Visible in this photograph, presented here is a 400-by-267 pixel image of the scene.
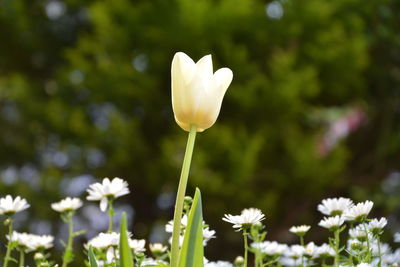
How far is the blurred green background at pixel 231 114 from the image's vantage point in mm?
3730

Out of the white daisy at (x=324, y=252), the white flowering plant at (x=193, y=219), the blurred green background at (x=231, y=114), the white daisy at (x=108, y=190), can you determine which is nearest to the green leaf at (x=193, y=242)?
the white flowering plant at (x=193, y=219)

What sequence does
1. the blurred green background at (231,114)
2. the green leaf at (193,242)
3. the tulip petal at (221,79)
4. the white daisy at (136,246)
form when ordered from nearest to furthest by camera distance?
the green leaf at (193,242)
the tulip petal at (221,79)
the white daisy at (136,246)
the blurred green background at (231,114)

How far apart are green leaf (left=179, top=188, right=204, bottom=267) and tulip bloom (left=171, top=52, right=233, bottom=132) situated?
4.7 inches

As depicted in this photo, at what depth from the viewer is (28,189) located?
394cm

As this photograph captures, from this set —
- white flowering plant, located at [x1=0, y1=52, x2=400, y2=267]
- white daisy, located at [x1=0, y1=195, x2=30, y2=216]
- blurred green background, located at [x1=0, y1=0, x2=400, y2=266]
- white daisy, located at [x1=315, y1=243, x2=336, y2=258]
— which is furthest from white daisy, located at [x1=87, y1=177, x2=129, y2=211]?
blurred green background, located at [x1=0, y1=0, x2=400, y2=266]

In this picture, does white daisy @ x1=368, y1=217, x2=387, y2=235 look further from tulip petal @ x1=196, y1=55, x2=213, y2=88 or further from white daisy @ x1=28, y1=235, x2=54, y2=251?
white daisy @ x1=28, y1=235, x2=54, y2=251

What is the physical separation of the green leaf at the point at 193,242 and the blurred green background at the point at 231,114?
280 cm

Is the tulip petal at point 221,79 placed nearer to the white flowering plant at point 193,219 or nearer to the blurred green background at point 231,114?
the white flowering plant at point 193,219

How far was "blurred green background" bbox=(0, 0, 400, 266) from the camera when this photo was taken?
3730 millimetres

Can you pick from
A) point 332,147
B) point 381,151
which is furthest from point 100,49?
point 381,151

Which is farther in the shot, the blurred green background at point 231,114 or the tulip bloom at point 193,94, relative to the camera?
the blurred green background at point 231,114

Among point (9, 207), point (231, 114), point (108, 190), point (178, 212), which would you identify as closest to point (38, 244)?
point (9, 207)

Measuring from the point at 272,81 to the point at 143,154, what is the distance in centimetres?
108

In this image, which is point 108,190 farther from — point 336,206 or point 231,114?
point 231,114
